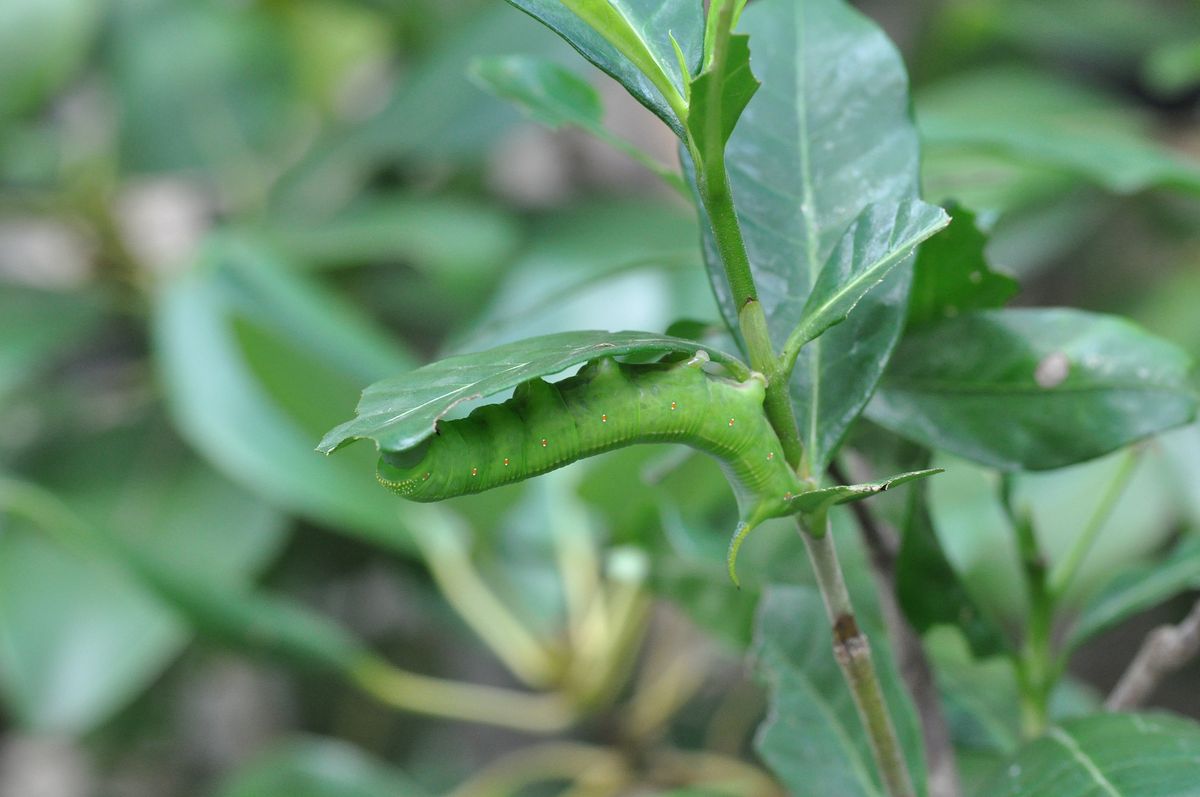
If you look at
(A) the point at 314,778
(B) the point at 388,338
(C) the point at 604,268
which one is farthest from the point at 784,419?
(B) the point at 388,338

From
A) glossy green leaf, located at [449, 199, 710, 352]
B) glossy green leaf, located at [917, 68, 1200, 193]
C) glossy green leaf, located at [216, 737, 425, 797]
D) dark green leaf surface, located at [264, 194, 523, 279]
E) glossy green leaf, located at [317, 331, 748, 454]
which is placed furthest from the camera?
dark green leaf surface, located at [264, 194, 523, 279]

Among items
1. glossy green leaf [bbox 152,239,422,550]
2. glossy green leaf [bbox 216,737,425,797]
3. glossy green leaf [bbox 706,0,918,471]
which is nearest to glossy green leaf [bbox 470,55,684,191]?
glossy green leaf [bbox 706,0,918,471]

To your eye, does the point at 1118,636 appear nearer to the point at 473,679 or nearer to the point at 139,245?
the point at 473,679

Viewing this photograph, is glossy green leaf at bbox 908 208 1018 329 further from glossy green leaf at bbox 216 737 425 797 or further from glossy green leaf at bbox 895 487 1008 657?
glossy green leaf at bbox 216 737 425 797

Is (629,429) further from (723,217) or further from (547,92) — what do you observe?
(547,92)

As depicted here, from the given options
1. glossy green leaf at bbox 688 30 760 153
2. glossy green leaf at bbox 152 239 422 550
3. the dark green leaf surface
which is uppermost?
glossy green leaf at bbox 688 30 760 153
